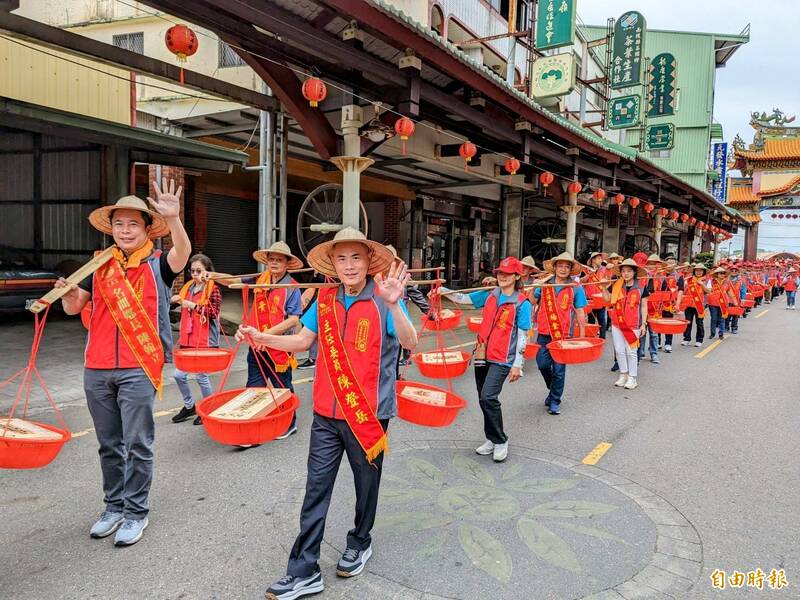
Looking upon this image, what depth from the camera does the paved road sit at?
119 inches

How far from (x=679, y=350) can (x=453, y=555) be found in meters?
9.80

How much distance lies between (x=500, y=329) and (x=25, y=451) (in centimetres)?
345

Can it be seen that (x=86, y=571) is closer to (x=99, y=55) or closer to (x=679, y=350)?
(x=99, y=55)

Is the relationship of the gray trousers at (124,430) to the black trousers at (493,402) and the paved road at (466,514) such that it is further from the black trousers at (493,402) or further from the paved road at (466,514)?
the black trousers at (493,402)

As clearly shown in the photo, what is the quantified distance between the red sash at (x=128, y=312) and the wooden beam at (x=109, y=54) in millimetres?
4402

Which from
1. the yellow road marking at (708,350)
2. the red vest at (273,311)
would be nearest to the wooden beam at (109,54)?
the red vest at (273,311)

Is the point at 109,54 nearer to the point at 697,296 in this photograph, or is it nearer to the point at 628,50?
the point at 697,296

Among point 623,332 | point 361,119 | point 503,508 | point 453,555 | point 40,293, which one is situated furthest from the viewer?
point 40,293

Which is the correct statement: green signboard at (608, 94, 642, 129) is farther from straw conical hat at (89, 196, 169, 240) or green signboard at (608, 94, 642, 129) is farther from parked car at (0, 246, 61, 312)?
straw conical hat at (89, 196, 169, 240)

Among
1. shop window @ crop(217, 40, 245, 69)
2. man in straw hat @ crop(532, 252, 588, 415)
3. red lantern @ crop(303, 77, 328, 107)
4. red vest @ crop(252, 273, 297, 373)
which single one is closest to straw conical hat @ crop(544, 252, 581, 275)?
man in straw hat @ crop(532, 252, 588, 415)

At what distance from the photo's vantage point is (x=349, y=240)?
284 centimetres

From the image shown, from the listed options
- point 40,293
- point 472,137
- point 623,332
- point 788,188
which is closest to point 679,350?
point 623,332

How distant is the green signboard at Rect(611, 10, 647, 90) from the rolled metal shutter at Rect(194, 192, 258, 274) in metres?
12.9

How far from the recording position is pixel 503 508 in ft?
12.8
